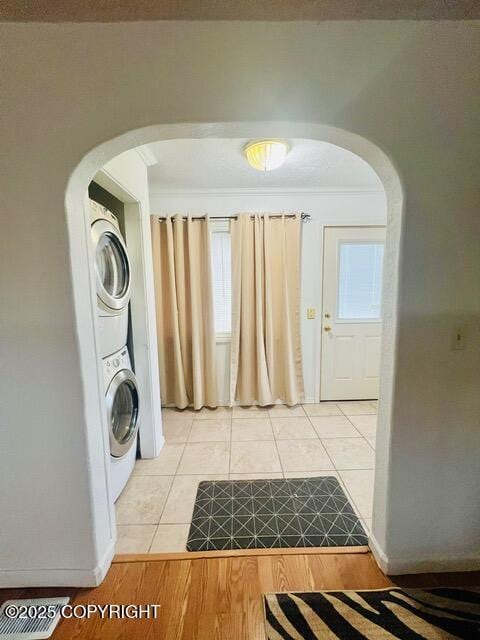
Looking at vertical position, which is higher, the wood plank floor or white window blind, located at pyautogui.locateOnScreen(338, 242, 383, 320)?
white window blind, located at pyautogui.locateOnScreen(338, 242, 383, 320)

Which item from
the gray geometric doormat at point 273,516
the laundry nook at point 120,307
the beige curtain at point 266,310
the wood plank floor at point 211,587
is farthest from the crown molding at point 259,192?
the wood plank floor at point 211,587

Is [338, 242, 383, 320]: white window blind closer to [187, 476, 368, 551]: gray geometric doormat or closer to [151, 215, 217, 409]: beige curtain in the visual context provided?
[151, 215, 217, 409]: beige curtain

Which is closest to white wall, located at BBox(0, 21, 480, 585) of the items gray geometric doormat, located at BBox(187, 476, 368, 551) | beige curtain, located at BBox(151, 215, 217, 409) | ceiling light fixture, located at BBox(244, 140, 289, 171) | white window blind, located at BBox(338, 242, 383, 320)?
gray geometric doormat, located at BBox(187, 476, 368, 551)

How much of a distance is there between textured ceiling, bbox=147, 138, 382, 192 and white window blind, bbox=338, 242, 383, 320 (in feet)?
2.09

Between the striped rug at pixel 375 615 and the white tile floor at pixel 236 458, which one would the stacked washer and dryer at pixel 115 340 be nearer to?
the white tile floor at pixel 236 458

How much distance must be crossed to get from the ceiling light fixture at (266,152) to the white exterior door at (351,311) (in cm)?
124

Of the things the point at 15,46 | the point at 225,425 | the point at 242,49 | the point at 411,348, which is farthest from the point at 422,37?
the point at 225,425

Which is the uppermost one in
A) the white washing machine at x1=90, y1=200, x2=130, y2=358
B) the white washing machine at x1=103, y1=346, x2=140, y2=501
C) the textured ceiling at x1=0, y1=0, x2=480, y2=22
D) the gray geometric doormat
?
the textured ceiling at x1=0, y1=0, x2=480, y2=22

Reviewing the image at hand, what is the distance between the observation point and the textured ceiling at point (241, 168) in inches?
76.7

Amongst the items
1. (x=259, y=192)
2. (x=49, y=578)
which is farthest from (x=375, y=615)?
(x=259, y=192)

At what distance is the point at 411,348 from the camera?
118 cm

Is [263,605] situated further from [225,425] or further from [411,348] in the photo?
[225,425]

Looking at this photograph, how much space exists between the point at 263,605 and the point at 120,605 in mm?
614

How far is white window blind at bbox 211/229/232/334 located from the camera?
296 cm
